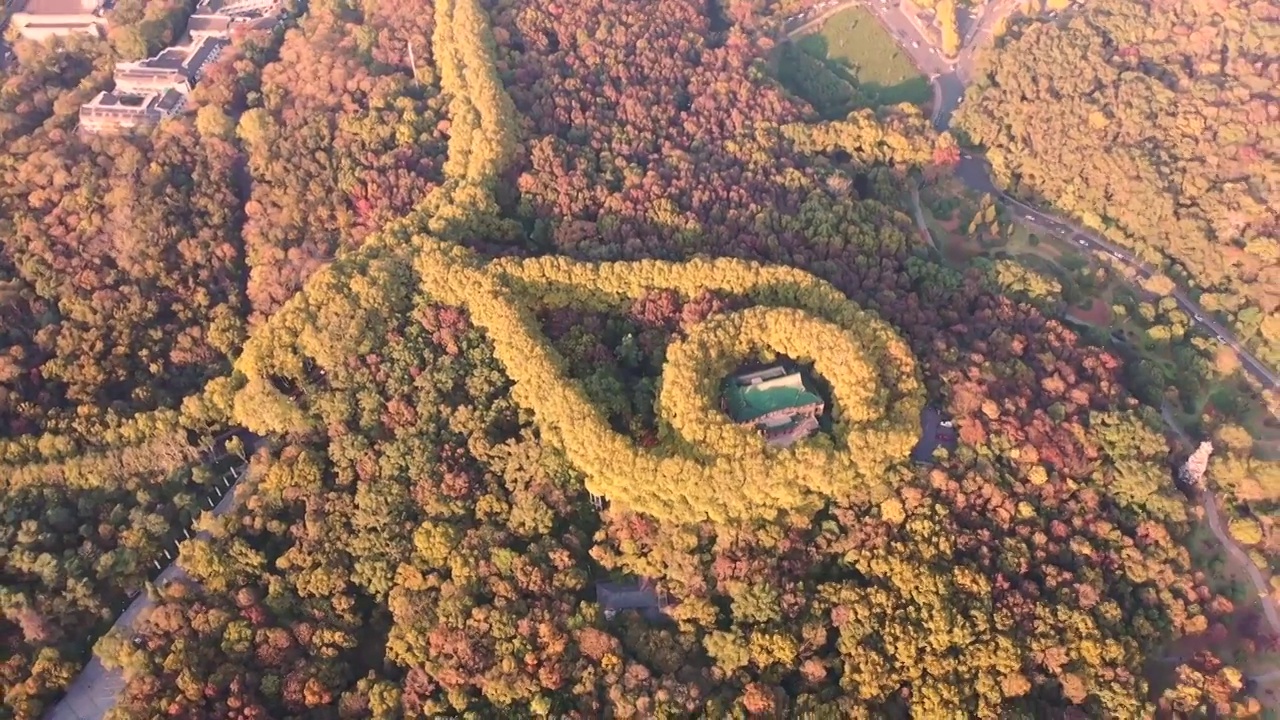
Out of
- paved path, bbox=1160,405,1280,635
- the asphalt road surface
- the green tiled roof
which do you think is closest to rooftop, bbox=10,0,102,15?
the green tiled roof

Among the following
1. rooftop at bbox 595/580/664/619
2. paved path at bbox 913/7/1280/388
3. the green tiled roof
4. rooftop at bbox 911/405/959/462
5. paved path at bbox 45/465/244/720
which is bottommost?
paved path at bbox 45/465/244/720

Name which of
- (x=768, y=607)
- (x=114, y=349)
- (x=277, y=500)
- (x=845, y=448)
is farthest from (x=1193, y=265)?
(x=114, y=349)

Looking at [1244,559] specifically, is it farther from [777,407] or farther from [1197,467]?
[777,407]

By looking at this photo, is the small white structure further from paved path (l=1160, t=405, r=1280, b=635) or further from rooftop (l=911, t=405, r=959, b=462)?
rooftop (l=911, t=405, r=959, b=462)

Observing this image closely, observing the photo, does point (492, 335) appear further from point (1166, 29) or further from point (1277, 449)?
point (1166, 29)

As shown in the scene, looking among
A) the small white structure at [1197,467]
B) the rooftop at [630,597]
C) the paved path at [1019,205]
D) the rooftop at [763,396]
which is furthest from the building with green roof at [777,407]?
the paved path at [1019,205]

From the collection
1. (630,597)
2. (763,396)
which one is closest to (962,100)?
(763,396)

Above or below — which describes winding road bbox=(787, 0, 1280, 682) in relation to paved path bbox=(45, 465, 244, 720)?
above
